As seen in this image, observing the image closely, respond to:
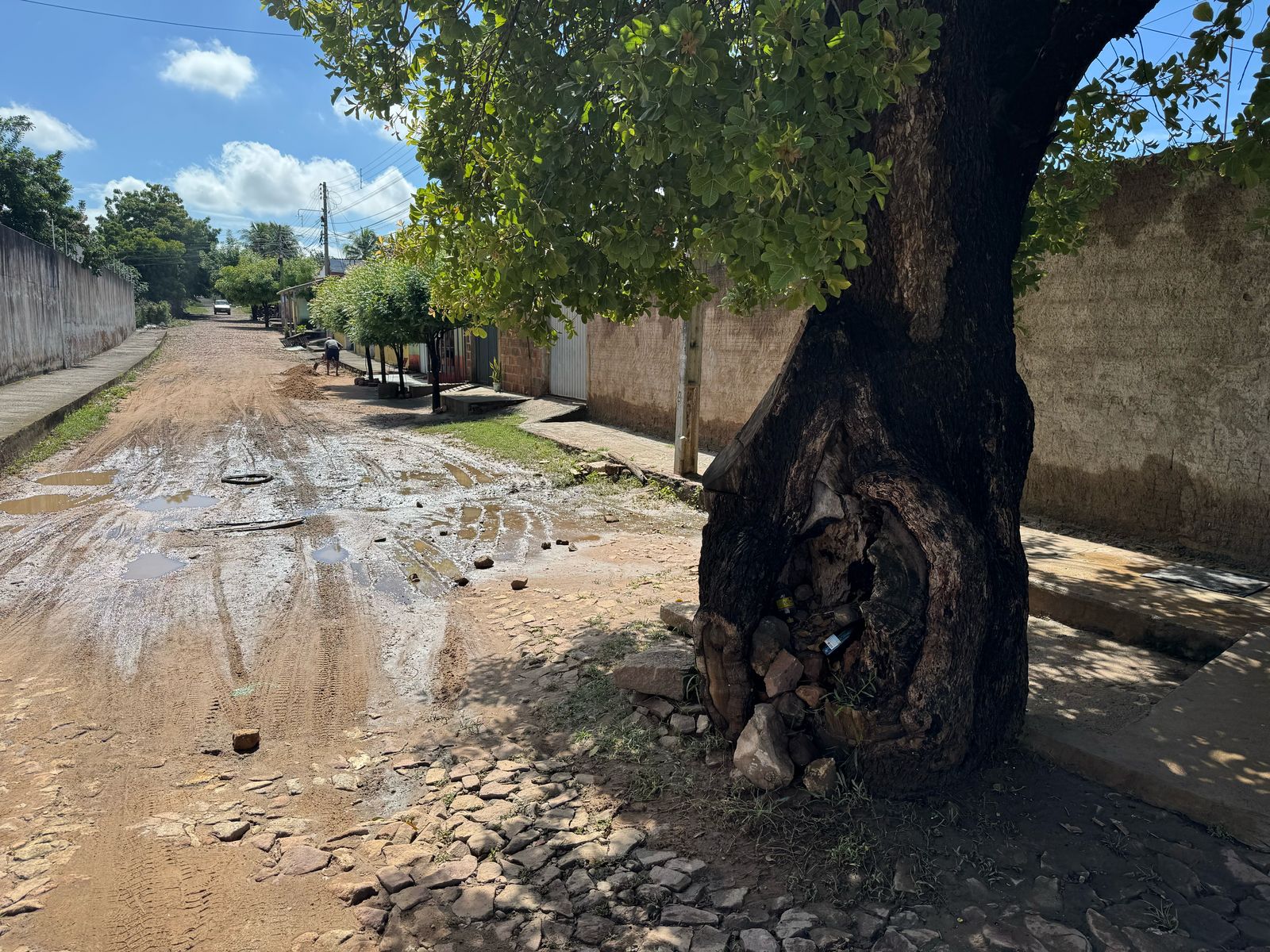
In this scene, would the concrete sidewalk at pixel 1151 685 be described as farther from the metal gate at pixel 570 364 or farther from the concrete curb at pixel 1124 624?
the metal gate at pixel 570 364

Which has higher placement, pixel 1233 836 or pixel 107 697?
pixel 1233 836

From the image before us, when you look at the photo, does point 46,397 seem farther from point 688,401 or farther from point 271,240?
point 271,240

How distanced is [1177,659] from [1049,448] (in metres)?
3.20

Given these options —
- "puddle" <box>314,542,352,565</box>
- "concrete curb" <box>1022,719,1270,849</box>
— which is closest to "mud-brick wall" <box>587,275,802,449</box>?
"puddle" <box>314,542,352,565</box>

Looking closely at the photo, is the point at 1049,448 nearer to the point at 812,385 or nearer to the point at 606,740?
the point at 812,385

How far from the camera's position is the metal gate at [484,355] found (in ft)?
72.2

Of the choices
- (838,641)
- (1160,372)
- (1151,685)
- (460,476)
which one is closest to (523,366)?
(460,476)

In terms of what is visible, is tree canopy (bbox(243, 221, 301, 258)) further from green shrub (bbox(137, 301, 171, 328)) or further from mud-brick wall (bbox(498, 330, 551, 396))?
mud-brick wall (bbox(498, 330, 551, 396))

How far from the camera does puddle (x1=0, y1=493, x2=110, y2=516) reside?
837cm

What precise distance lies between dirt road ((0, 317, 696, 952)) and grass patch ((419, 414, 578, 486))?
53 cm

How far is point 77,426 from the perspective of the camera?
13.6 metres

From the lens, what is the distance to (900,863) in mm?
2814

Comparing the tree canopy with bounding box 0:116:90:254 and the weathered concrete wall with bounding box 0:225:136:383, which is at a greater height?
the tree canopy with bounding box 0:116:90:254

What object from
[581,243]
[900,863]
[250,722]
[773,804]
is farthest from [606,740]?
[581,243]
